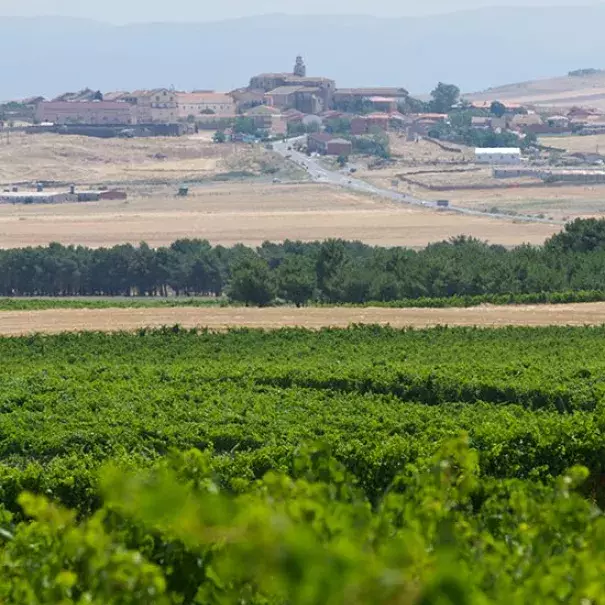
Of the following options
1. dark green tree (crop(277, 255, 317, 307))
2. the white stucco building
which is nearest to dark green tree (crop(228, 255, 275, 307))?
dark green tree (crop(277, 255, 317, 307))

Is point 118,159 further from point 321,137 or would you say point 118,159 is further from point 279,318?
point 279,318

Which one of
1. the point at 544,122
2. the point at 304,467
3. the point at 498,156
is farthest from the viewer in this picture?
the point at 544,122

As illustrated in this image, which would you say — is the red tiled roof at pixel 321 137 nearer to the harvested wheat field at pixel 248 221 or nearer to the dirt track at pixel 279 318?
the harvested wheat field at pixel 248 221

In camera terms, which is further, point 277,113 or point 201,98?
point 201,98

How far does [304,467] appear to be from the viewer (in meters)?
9.66

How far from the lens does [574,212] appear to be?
313 ft

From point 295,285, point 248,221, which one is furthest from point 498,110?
point 295,285

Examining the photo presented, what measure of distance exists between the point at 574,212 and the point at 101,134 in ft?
253

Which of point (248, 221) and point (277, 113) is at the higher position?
point (277, 113)

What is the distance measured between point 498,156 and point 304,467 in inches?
5245

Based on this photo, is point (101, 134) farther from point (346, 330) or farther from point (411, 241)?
point (346, 330)

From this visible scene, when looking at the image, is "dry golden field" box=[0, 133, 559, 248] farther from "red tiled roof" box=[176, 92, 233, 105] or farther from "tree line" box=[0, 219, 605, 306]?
"red tiled roof" box=[176, 92, 233, 105]

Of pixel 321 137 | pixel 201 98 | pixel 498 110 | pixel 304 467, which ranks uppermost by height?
pixel 304 467

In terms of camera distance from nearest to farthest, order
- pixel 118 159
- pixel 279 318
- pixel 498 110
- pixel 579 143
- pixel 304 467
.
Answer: pixel 304 467 < pixel 279 318 < pixel 118 159 < pixel 579 143 < pixel 498 110
